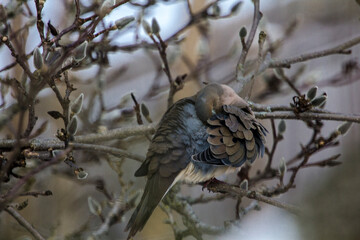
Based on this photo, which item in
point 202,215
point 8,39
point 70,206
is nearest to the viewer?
point 8,39

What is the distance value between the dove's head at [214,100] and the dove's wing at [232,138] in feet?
0.26

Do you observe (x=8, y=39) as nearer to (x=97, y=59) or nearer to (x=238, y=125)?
(x=97, y=59)

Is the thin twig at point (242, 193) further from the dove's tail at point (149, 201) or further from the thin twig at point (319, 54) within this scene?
the thin twig at point (319, 54)

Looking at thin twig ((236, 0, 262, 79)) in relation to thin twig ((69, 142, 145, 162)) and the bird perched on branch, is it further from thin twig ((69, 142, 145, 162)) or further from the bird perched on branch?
thin twig ((69, 142, 145, 162))

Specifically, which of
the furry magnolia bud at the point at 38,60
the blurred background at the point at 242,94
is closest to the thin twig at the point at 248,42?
the blurred background at the point at 242,94

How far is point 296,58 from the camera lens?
3.30 metres

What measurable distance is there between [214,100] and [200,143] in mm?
327

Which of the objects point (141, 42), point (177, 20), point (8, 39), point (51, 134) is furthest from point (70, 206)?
point (177, 20)

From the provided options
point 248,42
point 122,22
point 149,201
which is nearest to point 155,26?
point 122,22

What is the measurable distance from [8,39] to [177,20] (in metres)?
4.74

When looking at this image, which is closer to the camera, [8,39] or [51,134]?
[8,39]

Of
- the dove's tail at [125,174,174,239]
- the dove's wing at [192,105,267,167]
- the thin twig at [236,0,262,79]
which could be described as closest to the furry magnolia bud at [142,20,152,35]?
the thin twig at [236,0,262,79]

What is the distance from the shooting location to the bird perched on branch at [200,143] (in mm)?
2801

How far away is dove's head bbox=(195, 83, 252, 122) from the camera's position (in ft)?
10.1
